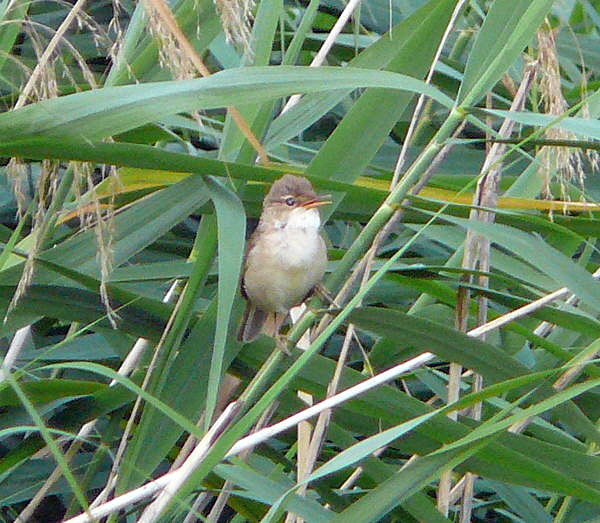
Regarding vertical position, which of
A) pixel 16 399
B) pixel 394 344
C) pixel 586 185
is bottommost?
pixel 16 399

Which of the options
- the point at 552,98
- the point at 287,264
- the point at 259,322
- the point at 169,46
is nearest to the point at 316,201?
the point at 287,264

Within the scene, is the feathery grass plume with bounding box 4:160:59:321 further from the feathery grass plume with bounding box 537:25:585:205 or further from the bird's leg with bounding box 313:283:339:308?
the feathery grass plume with bounding box 537:25:585:205

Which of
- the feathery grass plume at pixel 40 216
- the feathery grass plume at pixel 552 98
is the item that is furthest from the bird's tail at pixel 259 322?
the feathery grass plume at pixel 552 98

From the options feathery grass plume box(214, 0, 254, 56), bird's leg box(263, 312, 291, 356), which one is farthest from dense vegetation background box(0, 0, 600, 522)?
bird's leg box(263, 312, 291, 356)

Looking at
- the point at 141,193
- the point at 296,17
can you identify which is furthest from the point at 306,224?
the point at 296,17

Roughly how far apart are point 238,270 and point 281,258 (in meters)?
0.88

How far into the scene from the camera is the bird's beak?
2.22 m

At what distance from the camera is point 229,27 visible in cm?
156

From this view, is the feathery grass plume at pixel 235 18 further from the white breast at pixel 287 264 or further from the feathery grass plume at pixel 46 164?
the white breast at pixel 287 264

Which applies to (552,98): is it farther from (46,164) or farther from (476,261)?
(46,164)

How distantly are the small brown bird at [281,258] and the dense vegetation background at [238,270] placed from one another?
9cm

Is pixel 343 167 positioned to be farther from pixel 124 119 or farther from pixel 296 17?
pixel 296 17

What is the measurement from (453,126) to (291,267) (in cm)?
85

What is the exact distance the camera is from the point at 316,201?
228 centimetres
